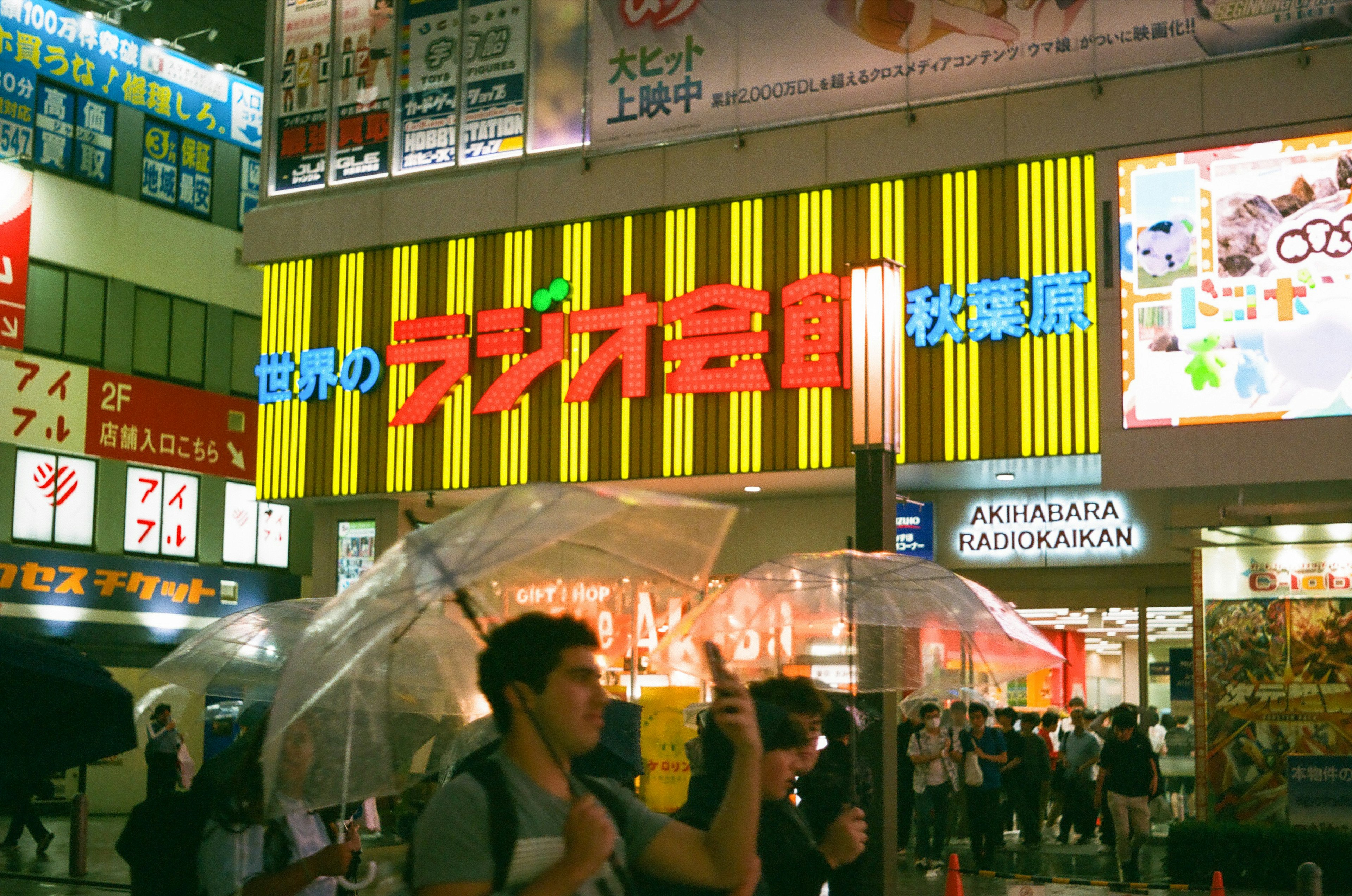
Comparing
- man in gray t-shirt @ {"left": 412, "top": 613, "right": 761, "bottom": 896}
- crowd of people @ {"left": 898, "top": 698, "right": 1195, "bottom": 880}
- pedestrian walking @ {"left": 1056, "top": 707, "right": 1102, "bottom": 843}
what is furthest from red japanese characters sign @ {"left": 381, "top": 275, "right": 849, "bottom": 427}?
man in gray t-shirt @ {"left": 412, "top": 613, "right": 761, "bottom": 896}

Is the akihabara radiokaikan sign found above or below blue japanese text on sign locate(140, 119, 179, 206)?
below

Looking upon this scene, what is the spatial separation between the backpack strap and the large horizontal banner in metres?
14.9

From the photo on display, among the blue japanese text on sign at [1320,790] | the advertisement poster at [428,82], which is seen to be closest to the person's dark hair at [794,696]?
the blue japanese text on sign at [1320,790]

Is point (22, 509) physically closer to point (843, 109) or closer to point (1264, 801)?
point (843, 109)

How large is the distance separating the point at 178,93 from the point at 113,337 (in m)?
4.56

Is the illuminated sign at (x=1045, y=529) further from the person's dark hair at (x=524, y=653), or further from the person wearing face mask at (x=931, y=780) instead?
the person's dark hair at (x=524, y=653)

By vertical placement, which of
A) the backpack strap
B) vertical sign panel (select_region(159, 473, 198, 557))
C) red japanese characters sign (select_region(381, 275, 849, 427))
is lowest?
the backpack strap

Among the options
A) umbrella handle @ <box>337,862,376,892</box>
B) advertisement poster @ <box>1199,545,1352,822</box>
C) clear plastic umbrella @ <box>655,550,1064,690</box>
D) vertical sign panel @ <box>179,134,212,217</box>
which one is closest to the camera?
umbrella handle @ <box>337,862,376,892</box>

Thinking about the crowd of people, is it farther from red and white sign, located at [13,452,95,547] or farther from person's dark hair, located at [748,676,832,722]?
red and white sign, located at [13,452,95,547]

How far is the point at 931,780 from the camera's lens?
1653 cm

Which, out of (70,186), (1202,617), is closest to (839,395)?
(1202,617)

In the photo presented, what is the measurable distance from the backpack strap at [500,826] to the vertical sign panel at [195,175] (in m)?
26.7

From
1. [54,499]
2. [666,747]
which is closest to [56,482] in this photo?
[54,499]

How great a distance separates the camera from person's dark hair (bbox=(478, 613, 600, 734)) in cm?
334
